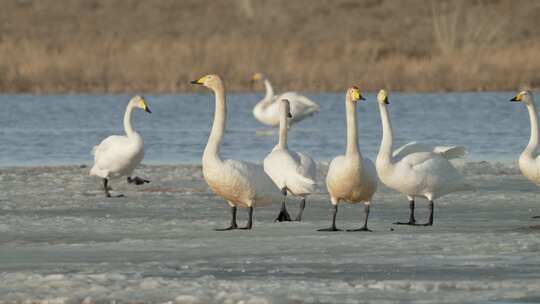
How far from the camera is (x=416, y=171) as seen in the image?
10.9 metres

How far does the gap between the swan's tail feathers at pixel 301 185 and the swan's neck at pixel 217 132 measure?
2.32 feet

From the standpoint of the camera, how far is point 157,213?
11.8 metres

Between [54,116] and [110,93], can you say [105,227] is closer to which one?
[54,116]

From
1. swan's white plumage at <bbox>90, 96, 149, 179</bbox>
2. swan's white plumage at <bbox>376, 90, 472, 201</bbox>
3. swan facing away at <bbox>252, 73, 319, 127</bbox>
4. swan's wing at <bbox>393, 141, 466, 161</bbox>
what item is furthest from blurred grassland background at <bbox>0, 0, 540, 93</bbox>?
swan's white plumage at <bbox>376, 90, 472, 201</bbox>

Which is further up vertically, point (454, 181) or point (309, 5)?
point (309, 5)

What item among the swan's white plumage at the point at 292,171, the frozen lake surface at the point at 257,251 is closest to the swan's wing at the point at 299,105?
the frozen lake surface at the point at 257,251

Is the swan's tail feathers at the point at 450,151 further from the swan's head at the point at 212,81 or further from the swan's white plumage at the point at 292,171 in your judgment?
the swan's head at the point at 212,81

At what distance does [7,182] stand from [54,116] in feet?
38.4

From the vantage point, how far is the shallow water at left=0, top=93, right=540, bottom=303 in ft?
24.1

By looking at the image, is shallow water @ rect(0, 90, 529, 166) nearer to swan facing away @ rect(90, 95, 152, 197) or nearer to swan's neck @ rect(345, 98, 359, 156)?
swan facing away @ rect(90, 95, 152, 197)

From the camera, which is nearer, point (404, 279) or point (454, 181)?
point (404, 279)

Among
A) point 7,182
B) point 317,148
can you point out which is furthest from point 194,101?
point 7,182

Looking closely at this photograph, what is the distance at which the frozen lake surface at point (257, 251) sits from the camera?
287 inches

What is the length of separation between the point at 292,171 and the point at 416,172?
1019 mm
